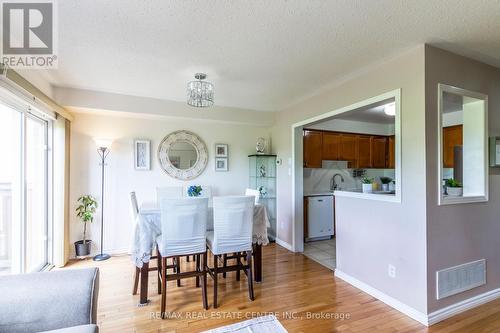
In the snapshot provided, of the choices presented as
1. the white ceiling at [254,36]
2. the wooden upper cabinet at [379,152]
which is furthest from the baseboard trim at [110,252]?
the wooden upper cabinet at [379,152]

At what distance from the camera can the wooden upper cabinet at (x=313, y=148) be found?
4.66 metres

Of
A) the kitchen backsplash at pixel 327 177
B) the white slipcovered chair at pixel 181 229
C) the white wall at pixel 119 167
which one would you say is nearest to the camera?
the white slipcovered chair at pixel 181 229

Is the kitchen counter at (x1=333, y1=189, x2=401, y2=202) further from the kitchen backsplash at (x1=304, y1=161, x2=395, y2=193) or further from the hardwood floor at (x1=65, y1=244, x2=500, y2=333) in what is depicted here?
the kitchen backsplash at (x1=304, y1=161, x2=395, y2=193)

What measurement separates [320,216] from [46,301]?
412 centimetres

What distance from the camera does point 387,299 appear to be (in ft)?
A: 8.04

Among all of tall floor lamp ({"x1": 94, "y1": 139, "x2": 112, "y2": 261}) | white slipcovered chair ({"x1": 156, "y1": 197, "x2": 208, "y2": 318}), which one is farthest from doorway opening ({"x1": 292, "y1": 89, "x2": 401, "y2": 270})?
tall floor lamp ({"x1": 94, "y1": 139, "x2": 112, "y2": 261})

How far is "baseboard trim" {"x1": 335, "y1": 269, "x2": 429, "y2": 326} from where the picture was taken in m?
2.16

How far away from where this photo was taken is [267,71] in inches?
108

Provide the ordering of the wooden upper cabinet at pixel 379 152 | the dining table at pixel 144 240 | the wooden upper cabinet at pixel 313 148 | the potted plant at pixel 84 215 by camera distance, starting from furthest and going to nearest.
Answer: the wooden upper cabinet at pixel 379 152
the wooden upper cabinet at pixel 313 148
the potted plant at pixel 84 215
the dining table at pixel 144 240

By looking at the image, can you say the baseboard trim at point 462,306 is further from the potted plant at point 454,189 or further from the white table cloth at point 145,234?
the white table cloth at point 145,234

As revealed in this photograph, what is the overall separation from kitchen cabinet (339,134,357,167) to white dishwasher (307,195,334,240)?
924 mm

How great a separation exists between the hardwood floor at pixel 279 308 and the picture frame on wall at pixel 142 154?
161cm

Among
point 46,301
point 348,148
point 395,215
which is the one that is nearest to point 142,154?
point 46,301

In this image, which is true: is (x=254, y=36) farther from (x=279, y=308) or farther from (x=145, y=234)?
(x=279, y=308)
